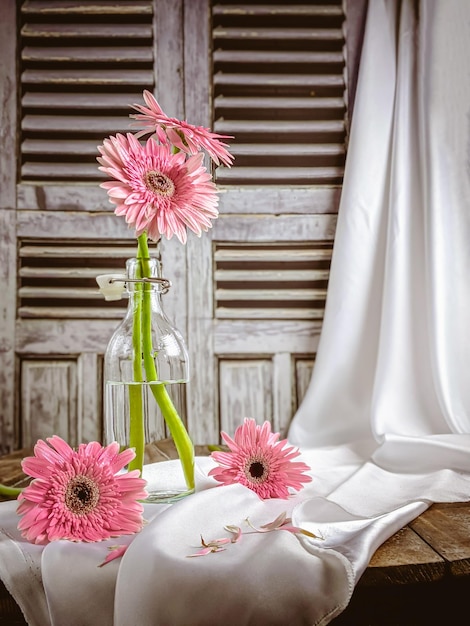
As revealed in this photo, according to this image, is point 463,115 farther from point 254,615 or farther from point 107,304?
point 254,615

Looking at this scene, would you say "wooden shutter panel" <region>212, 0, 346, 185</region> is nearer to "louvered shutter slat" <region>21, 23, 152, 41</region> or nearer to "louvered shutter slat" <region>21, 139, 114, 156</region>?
"louvered shutter slat" <region>21, 23, 152, 41</region>

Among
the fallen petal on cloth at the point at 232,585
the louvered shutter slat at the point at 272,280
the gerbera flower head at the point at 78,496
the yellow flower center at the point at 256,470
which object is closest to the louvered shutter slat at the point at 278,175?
the louvered shutter slat at the point at 272,280

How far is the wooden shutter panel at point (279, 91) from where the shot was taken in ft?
6.05

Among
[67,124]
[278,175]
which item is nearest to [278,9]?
[278,175]

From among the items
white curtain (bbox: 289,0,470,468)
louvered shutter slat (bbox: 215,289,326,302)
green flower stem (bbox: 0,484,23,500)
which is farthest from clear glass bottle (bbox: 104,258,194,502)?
louvered shutter slat (bbox: 215,289,326,302)

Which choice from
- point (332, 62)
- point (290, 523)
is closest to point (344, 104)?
point (332, 62)

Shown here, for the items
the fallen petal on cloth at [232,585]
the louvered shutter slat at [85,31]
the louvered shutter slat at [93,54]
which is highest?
the louvered shutter slat at [85,31]

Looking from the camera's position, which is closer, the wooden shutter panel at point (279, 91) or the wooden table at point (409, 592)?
the wooden table at point (409, 592)

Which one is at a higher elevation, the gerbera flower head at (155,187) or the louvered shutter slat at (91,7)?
the louvered shutter slat at (91,7)

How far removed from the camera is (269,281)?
73.6 inches

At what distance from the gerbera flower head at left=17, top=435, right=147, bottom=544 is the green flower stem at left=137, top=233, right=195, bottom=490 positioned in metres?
0.11

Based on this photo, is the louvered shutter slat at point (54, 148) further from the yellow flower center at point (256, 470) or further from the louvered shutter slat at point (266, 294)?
the yellow flower center at point (256, 470)

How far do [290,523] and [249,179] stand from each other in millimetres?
1314

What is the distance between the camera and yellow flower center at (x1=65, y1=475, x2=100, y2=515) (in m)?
0.70
